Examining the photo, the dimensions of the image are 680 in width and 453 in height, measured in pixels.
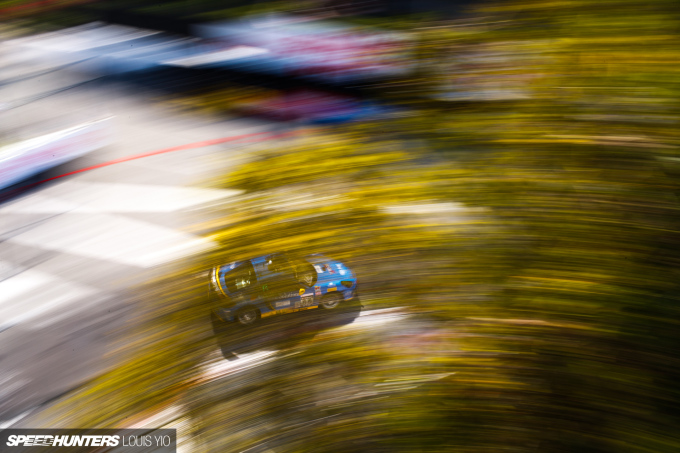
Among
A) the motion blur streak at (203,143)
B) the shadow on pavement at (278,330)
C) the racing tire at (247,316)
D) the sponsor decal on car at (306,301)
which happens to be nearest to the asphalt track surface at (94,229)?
the motion blur streak at (203,143)

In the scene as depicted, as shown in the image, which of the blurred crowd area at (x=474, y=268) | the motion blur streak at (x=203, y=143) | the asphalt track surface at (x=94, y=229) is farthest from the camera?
the motion blur streak at (x=203, y=143)

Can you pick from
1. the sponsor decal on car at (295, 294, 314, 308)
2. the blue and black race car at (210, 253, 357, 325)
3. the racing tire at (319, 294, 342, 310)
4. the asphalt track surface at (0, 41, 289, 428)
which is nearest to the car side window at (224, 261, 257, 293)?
the blue and black race car at (210, 253, 357, 325)

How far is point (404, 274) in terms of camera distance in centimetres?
338

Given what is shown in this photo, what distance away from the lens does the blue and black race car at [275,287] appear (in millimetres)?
3475

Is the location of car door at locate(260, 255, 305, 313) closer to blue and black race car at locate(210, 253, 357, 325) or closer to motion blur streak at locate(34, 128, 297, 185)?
blue and black race car at locate(210, 253, 357, 325)

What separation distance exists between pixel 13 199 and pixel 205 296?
376 cm


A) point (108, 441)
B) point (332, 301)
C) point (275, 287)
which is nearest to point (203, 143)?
point (275, 287)

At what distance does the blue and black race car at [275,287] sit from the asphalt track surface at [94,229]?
93cm

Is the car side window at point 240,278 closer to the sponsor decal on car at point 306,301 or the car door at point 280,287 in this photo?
the car door at point 280,287

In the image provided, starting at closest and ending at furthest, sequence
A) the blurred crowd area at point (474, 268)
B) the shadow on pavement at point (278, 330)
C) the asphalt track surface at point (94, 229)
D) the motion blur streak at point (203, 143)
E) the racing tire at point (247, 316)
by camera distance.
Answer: the blurred crowd area at point (474, 268) → the shadow on pavement at point (278, 330) → the racing tire at point (247, 316) → the asphalt track surface at point (94, 229) → the motion blur streak at point (203, 143)

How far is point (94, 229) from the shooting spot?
5.29m

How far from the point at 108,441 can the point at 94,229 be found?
3072 mm

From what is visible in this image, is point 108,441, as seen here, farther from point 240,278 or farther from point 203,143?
point 203,143

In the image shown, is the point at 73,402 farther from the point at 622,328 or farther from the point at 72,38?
the point at 72,38
